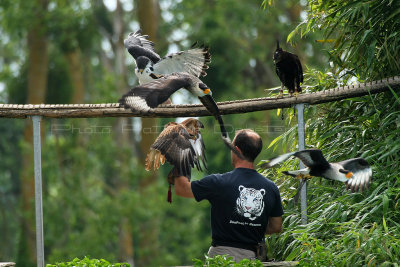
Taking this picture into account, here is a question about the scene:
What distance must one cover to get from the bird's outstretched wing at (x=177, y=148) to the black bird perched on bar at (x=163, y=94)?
0.18 metres

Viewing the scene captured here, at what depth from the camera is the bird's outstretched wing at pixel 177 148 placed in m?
3.14

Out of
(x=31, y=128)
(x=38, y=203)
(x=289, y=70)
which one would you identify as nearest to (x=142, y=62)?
(x=289, y=70)

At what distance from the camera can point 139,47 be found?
5.11 m

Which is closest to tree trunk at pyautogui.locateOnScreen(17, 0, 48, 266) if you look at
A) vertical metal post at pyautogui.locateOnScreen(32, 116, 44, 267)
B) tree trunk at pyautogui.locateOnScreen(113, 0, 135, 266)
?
tree trunk at pyautogui.locateOnScreen(113, 0, 135, 266)

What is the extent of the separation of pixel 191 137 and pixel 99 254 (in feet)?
32.4

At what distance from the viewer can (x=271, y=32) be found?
14.9m

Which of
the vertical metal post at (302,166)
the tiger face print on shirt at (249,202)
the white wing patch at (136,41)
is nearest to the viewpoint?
the tiger face print on shirt at (249,202)

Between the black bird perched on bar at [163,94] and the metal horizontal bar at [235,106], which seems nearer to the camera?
the black bird perched on bar at [163,94]

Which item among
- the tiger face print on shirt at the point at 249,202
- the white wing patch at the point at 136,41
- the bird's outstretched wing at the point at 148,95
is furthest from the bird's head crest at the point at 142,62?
the tiger face print on shirt at the point at 249,202

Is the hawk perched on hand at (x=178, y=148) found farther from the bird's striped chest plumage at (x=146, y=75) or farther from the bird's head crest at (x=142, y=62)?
the bird's head crest at (x=142, y=62)

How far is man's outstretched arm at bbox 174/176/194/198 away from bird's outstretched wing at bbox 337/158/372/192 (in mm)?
812

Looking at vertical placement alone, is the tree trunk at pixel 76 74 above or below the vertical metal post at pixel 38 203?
above

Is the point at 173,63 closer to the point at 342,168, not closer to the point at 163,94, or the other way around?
the point at 163,94

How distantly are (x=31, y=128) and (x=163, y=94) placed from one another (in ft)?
35.7
